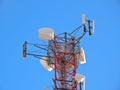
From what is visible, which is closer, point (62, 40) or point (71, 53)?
point (71, 53)

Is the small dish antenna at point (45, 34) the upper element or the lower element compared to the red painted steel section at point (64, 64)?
upper

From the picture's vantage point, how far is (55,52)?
904 centimetres

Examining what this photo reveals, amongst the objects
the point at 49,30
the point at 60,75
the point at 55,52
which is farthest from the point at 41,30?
the point at 60,75

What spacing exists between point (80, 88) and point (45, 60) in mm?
1567

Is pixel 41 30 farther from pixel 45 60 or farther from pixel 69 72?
pixel 69 72

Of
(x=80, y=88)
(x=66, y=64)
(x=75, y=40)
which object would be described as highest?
(x=75, y=40)

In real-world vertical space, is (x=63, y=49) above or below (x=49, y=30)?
below

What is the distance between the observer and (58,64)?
932 cm

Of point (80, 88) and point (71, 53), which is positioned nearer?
point (71, 53)

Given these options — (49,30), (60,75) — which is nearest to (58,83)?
(60,75)

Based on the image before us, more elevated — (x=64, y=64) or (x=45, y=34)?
(x=45, y=34)

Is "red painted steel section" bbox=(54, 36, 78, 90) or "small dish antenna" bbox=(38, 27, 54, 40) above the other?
"small dish antenna" bbox=(38, 27, 54, 40)

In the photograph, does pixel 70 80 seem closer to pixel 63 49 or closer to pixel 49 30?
pixel 63 49

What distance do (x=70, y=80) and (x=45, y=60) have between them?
1.06 metres
